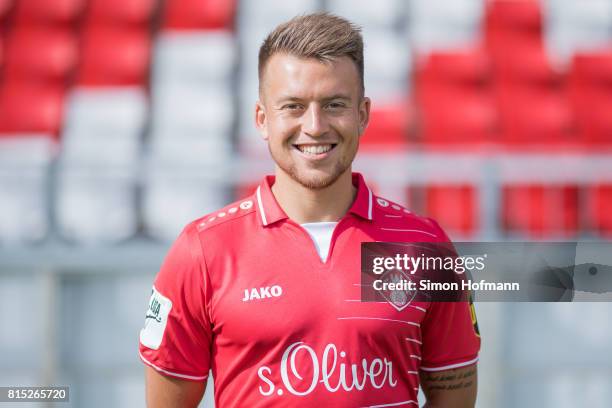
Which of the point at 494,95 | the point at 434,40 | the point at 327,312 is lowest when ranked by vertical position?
the point at 327,312

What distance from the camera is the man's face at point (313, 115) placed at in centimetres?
210

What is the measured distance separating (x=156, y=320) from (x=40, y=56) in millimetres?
5573

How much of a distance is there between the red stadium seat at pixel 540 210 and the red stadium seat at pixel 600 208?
24 centimetres

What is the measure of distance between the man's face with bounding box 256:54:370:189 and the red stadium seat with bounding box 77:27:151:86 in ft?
17.1

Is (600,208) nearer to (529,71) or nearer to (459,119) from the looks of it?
(459,119)

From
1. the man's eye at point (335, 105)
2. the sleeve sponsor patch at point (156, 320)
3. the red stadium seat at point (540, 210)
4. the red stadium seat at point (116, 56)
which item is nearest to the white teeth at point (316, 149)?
the man's eye at point (335, 105)

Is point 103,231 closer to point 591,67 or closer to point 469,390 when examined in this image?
point 469,390

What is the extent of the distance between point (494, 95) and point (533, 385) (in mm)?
2956

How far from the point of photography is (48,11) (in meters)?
7.53

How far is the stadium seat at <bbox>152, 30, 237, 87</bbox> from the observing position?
7.17m

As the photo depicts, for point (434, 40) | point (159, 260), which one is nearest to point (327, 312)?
point (159, 260)

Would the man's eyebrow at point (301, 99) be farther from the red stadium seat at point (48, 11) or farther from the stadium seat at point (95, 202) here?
the red stadium seat at point (48, 11)

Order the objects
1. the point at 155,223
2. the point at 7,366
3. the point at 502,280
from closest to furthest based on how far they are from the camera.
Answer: the point at 502,280 < the point at 7,366 < the point at 155,223

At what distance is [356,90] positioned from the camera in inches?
84.5
